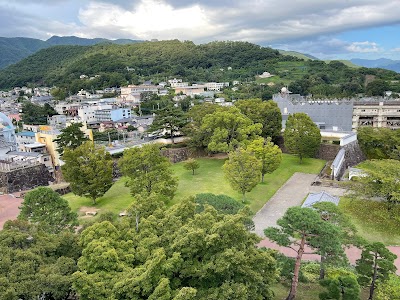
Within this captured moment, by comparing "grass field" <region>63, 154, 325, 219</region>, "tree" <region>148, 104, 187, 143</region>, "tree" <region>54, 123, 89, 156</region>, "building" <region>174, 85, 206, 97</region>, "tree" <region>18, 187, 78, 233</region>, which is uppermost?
"building" <region>174, 85, 206, 97</region>

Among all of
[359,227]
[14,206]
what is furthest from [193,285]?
[14,206]

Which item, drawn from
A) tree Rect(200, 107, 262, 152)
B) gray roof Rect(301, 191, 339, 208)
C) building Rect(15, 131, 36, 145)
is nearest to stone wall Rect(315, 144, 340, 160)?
tree Rect(200, 107, 262, 152)

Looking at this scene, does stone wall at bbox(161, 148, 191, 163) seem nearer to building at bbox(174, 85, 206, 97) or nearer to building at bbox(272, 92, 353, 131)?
building at bbox(272, 92, 353, 131)

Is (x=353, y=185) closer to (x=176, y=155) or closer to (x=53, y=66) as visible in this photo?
(x=176, y=155)

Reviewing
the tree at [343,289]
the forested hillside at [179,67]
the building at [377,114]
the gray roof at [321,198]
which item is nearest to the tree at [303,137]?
the gray roof at [321,198]

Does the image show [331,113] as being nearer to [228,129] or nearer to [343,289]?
[228,129]

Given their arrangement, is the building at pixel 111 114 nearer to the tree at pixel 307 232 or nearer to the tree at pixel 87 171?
the tree at pixel 87 171
